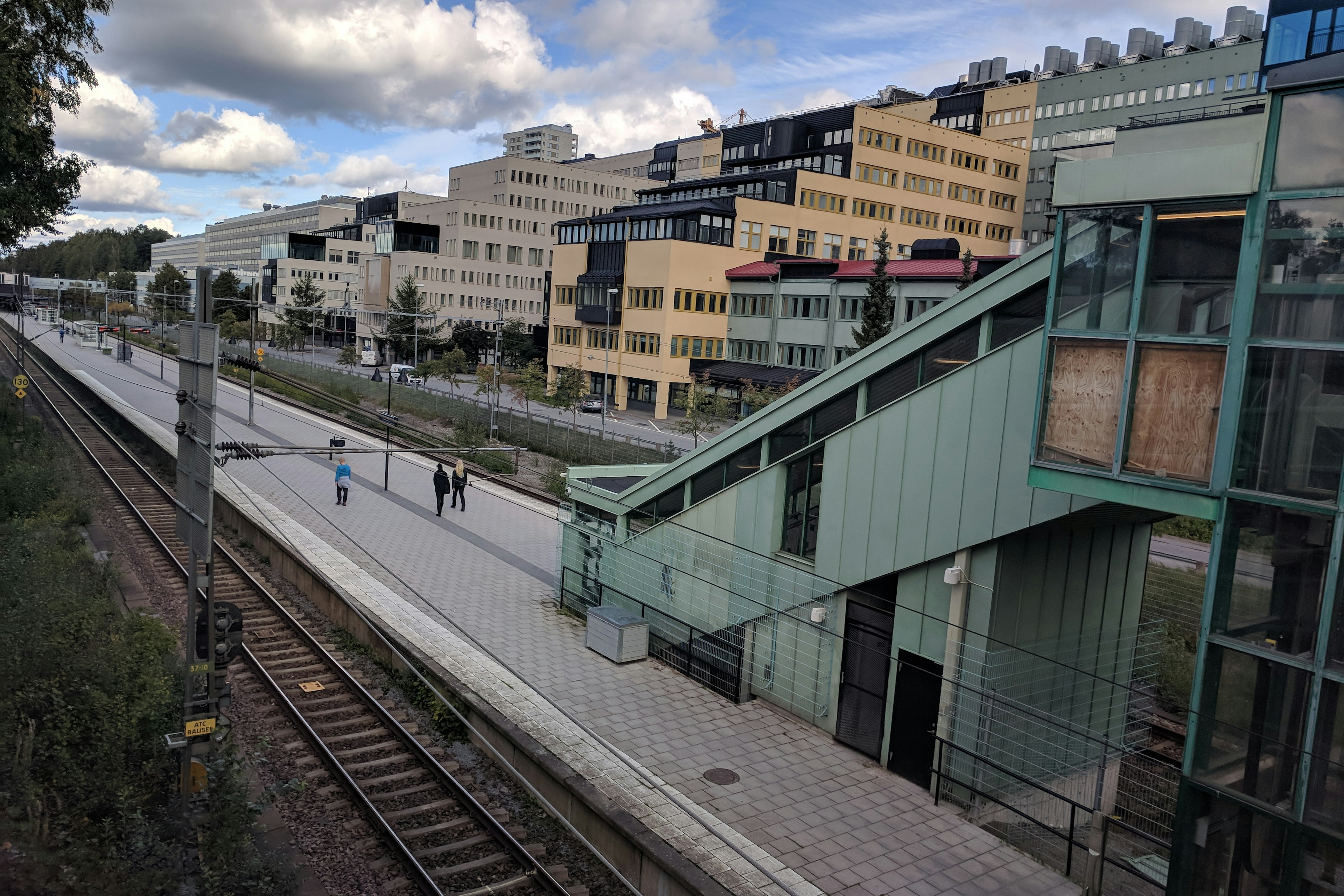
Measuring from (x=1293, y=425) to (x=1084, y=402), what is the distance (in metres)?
1.70

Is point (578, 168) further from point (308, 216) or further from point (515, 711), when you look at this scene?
point (515, 711)

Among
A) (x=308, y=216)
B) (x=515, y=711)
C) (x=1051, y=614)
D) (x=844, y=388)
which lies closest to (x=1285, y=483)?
(x=1051, y=614)

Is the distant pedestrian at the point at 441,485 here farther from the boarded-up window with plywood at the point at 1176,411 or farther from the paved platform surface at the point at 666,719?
the boarded-up window with plywood at the point at 1176,411

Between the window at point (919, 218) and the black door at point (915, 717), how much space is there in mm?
59642

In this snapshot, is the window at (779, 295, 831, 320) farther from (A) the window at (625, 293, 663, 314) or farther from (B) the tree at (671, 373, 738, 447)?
(A) the window at (625, 293, 663, 314)

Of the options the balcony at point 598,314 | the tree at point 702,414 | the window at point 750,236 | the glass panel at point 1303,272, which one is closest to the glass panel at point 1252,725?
the glass panel at point 1303,272

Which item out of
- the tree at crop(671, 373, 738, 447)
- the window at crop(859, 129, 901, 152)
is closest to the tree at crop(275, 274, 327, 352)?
the tree at crop(671, 373, 738, 447)

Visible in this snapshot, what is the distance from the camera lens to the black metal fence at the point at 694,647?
1382 cm

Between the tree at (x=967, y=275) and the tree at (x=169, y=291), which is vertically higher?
the tree at (x=967, y=275)

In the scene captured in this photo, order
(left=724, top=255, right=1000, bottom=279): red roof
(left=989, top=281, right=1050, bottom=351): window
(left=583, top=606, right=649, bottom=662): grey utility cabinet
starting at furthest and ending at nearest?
1. (left=724, top=255, right=1000, bottom=279): red roof
2. (left=583, top=606, right=649, bottom=662): grey utility cabinet
3. (left=989, top=281, right=1050, bottom=351): window

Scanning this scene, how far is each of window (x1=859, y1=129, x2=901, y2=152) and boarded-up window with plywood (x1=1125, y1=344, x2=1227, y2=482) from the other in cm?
5984

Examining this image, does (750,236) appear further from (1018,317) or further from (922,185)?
(1018,317)

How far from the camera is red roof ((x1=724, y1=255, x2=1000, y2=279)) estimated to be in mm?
45688

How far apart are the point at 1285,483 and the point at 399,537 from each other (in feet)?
64.1
